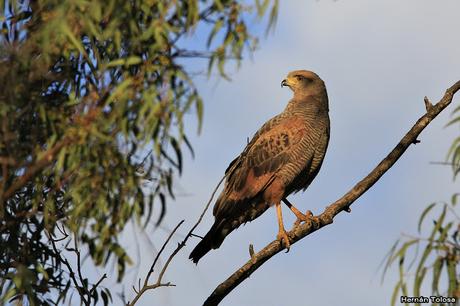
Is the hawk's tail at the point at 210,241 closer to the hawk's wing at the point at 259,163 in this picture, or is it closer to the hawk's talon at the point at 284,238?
the hawk's wing at the point at 259,163

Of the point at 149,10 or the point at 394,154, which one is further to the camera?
the point at 394,154

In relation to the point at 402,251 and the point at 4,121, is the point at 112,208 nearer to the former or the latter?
the point at 4,121

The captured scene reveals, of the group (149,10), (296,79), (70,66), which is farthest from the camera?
(296,79)

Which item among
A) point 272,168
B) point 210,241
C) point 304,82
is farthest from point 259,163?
point 304,82

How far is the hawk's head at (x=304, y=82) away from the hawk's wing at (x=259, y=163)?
683 mm

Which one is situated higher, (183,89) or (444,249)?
(183,89)

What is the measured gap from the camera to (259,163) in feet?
26.6

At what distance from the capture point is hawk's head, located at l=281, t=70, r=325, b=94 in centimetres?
893

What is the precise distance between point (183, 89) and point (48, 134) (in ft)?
3.08

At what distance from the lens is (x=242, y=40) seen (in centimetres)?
514

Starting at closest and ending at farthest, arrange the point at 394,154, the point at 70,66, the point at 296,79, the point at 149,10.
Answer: the point at 149,10 → the point at 70,66 → the point at 394,154 → the point at 296,79

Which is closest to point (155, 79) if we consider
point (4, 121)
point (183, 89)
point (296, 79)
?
point (183, 89)

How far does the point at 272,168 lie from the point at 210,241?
1009 mm

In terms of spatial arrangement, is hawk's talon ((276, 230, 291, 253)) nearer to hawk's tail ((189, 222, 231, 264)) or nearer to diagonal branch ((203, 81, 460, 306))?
diagonal branch ((203, 81, 460, 306))
